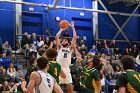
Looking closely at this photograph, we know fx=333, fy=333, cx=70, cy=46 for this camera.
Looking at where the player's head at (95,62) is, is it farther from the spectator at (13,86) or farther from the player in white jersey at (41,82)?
the spectator at (13,86)

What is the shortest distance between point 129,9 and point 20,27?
962 centimetres

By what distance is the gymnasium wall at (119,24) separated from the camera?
85.4 ft

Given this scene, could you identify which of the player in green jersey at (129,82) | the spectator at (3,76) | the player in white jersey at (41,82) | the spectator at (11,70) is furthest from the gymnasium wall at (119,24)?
the player in green jersey at (129,82)

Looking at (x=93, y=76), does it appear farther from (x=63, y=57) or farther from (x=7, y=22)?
(x=7, y=22)

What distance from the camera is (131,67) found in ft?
19.3

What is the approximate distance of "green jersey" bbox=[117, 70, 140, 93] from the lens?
5.74 metres

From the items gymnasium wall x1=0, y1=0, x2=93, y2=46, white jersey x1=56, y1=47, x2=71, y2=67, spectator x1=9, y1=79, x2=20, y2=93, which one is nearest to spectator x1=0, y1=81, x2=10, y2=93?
spectator x1=9, y1=79, x2=20, y2=93

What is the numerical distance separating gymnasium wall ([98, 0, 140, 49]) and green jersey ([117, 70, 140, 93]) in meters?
20.1

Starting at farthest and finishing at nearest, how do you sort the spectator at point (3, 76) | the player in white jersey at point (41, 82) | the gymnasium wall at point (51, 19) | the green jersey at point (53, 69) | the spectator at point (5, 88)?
the gymnasium wall at point (51, 19) < the spectator at point (3, 76) < the spectator at point (5, 88) < the green jersey at point (53, 69) < the player in white jersey at point (41, 82)

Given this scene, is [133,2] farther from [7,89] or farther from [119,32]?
[7,89]

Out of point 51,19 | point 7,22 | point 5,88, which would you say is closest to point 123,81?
point 5,88

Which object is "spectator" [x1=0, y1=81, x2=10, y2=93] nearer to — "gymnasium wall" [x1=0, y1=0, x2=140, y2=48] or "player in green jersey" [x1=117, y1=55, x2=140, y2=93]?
"gymnasium wall" [x1=0, y1=0, x2=140, y2=48]

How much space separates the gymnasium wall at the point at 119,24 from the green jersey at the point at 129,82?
2014 centimetres

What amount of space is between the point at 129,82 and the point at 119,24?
70.1 ft
